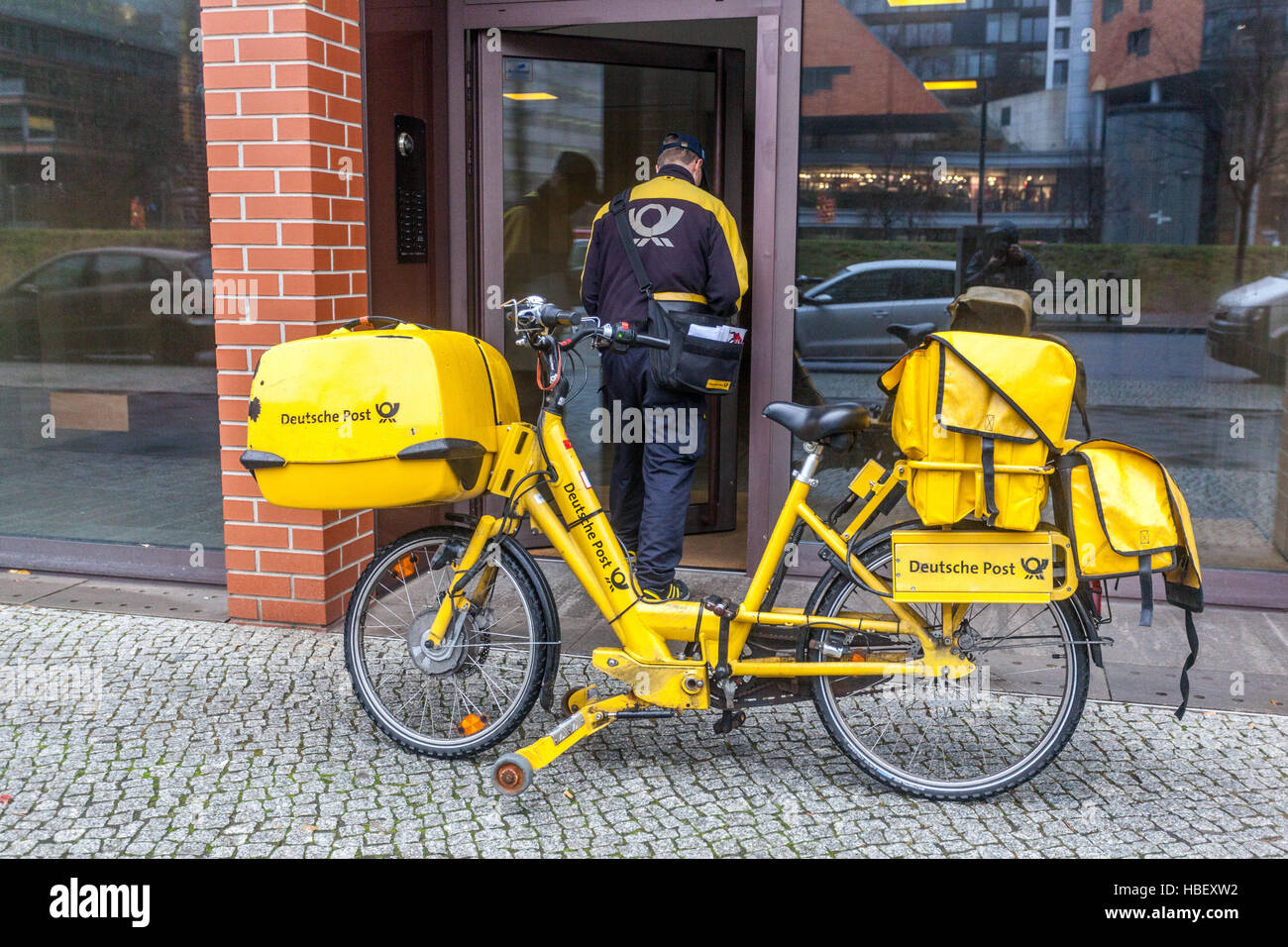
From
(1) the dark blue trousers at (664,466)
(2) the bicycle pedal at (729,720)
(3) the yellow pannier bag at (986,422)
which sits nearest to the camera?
(3) the yellow pannier bag at (986,422)

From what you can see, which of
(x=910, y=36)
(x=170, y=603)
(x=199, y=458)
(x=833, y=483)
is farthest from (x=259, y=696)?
(x=910, y=36)

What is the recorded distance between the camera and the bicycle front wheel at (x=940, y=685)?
3518 mm

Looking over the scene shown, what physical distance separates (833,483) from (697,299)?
1136 millimetres

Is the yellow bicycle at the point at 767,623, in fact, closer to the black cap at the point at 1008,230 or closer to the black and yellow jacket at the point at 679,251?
the black and yellow jacket at the point at 679,251

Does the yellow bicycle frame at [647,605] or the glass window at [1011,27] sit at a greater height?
the glass window at [1011,27]

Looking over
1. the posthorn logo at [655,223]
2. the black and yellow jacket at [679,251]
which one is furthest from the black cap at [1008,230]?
the posthorn logo at [655,223]

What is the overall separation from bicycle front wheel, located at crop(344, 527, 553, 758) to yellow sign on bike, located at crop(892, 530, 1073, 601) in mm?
1075

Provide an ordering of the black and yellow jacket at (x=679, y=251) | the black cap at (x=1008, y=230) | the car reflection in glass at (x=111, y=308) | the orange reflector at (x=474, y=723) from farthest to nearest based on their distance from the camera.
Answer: the car reflection in glass at (x=111, y=308) → the black cap at (x=1008, y=230) → the black and yellow jacket at (x=679, y=251) → the orange reflector at (x=474, y=723)

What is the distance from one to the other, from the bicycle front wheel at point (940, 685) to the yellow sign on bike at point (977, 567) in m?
0.12

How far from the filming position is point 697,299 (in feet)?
15.9

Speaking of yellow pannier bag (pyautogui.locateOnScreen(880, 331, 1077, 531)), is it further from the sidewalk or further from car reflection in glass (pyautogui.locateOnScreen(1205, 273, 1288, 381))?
car reflection in glass (pyautogui.locateOnScreen(1205, 273, 1288, 381))

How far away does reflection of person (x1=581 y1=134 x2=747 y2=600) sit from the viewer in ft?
15.2
